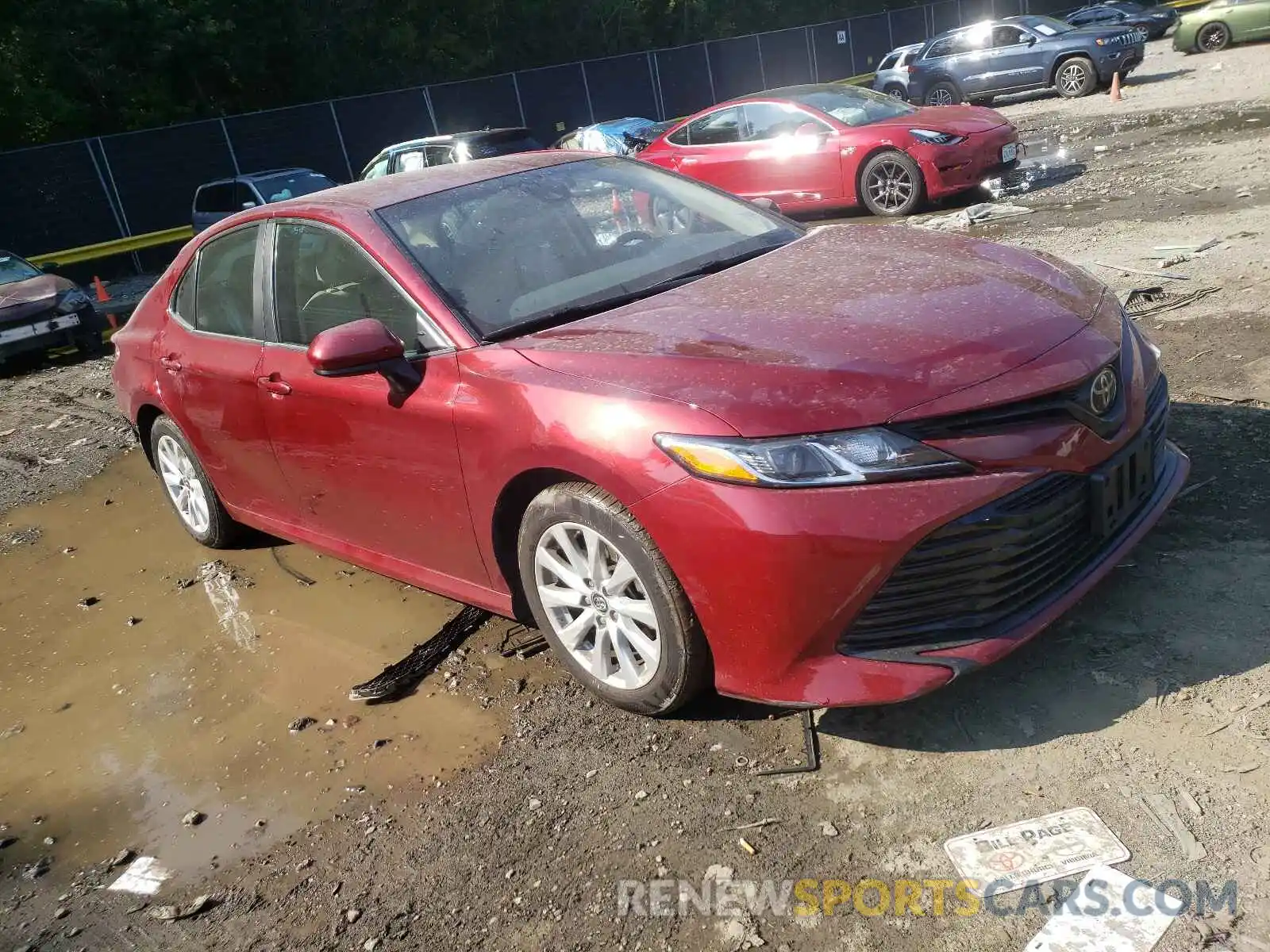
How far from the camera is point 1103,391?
300 cm

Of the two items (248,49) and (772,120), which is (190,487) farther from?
(248,49)

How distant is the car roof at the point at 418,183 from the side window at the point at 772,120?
7858 millimetres

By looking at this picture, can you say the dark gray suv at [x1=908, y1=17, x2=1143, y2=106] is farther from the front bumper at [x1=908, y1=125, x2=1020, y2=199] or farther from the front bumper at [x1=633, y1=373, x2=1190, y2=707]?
the front bumper at [x1=633, y1=373, x2=1190, y2=707]

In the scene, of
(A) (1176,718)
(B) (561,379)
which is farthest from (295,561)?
(A) (1176,718)

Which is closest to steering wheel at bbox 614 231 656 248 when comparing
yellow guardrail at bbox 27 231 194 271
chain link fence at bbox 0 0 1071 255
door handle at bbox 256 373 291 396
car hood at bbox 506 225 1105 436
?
car hood at bbox 506 225 1105 436

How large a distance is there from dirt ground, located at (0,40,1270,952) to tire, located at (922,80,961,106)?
727 inches

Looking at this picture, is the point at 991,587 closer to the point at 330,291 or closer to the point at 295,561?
the point at 330,291

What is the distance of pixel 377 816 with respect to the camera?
10.6ft

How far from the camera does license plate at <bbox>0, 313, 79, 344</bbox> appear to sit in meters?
11.6

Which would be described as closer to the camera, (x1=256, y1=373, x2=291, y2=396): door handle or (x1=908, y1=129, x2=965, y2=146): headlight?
(x1=256, y1=373, x2=291, y2=396): door handle

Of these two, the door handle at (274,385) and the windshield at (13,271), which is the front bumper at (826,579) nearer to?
the door handle at (274,385)

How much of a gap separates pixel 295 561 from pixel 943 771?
3.51 m

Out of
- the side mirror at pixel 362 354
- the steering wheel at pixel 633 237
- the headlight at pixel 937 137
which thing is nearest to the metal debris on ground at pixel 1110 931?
the side mirror at pixel 362 354

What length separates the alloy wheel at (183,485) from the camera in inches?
212
